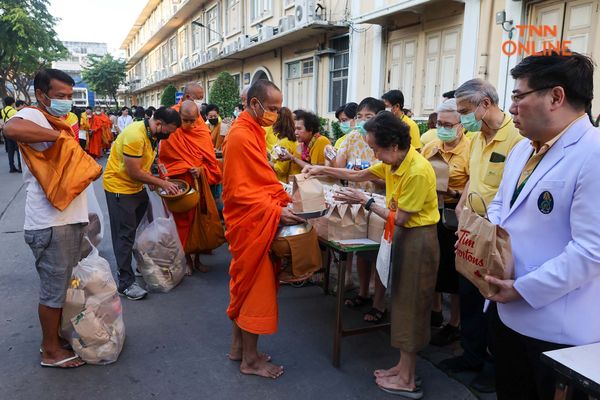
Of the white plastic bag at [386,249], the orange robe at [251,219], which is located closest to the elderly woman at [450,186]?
the white plastic bag at [386,249]

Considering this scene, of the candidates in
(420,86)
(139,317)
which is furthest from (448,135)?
(420,86)

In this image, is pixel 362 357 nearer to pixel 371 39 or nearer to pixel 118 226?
pixel 118 226

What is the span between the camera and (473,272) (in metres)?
1.60

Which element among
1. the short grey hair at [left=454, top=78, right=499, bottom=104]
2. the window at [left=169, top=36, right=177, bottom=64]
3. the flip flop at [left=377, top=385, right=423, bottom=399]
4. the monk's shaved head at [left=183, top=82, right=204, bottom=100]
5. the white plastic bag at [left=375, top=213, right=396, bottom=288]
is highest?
the window at [left=169, top=36, right=177, bottom=64]

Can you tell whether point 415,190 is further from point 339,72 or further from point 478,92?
point 339,72

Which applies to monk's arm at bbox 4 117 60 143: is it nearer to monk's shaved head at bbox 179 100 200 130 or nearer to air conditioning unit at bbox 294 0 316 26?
monk's shaved head at bbox 179 100 200 130

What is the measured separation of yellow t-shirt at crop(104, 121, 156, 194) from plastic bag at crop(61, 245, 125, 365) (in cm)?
104

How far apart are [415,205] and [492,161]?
1.92 ft

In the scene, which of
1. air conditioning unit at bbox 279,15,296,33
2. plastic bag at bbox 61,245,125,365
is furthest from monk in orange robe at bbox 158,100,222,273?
air conditioning unit at bbox 279,15,296,33

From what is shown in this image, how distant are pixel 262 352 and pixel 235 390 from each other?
Result: 46 centimetres

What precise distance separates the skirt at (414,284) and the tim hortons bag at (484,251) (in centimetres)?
87

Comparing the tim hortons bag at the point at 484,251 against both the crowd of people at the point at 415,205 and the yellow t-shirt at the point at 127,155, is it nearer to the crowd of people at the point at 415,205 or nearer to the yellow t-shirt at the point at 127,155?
the crowd of people at the point at 415,205

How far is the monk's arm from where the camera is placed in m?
2.42

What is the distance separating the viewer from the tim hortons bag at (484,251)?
1.50 meters
